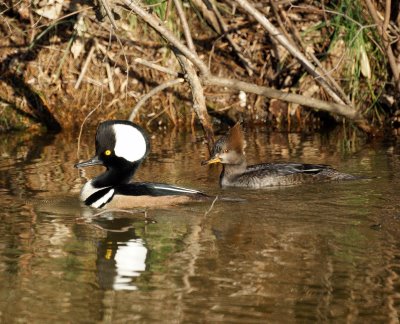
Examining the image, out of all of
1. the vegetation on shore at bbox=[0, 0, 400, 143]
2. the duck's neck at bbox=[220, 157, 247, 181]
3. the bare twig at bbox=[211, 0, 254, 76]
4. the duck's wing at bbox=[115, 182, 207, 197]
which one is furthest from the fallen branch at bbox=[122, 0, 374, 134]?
the bare twig at bbox=[211, 0, 254, 76]

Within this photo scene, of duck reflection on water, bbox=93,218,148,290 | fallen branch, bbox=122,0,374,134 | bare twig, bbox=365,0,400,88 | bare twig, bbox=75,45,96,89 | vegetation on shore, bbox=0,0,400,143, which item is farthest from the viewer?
bare twig, bbox=75,45,96,89

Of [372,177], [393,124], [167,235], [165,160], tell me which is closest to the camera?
[167,235]

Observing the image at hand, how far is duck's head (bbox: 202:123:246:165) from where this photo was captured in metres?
10.7

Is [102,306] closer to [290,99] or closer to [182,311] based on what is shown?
[182,311]

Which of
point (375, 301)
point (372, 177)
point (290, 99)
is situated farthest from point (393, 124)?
point (375, 301)

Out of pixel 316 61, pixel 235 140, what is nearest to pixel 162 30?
pixel 235 140

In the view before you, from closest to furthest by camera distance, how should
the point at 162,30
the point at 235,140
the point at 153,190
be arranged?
1. the point at 153,190
2. the point at 162,30
3. the point at 235,140

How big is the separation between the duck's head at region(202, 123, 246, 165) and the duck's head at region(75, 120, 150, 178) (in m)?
1.38

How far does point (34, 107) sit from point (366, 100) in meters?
4.28

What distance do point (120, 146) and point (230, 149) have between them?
64.7 inches

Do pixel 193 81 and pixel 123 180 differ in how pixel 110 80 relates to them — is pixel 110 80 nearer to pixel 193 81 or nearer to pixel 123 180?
pixel 193 81

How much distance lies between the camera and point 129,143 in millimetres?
9391

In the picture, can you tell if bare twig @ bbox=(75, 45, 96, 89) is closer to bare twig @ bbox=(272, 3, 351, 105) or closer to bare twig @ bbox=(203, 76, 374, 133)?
bare twig @ bbox=(272, 3, 351, 105)

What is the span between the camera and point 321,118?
536 inches
